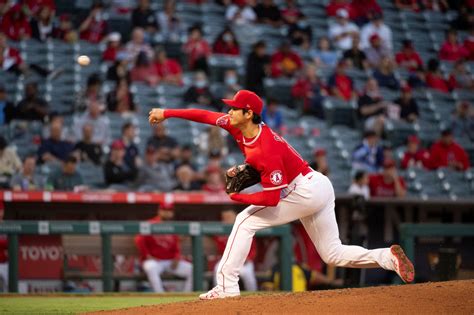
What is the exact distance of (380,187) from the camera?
13438mm

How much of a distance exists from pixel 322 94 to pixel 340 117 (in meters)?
0.47

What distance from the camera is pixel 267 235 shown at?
36.6 feet

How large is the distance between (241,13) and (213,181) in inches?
205

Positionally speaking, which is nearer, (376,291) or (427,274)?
(376,291)

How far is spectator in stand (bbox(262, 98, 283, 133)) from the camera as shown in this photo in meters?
14.5

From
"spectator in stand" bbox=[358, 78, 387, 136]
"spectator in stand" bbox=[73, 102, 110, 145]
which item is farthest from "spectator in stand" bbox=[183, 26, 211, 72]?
"spectator in stand" bbox=[358, 78, 387, 136]

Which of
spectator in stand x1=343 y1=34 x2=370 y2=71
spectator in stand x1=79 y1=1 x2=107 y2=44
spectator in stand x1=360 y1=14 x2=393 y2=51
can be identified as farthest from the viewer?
spectator in stand x1=360 y1=14 x2=393 y2=51

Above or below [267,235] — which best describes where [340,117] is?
above

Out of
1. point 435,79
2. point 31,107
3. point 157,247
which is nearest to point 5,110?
point 31,107

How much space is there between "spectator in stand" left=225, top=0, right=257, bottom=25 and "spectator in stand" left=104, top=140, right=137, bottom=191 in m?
4.69

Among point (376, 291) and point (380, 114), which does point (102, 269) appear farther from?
point (380, 114)

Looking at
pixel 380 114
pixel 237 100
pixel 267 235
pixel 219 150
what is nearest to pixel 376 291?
pixel 237 100

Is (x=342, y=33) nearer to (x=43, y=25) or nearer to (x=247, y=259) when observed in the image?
(x=43, y=25)

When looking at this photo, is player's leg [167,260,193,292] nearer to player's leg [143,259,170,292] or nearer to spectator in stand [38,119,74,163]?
player's leg [143,259,170,292]
